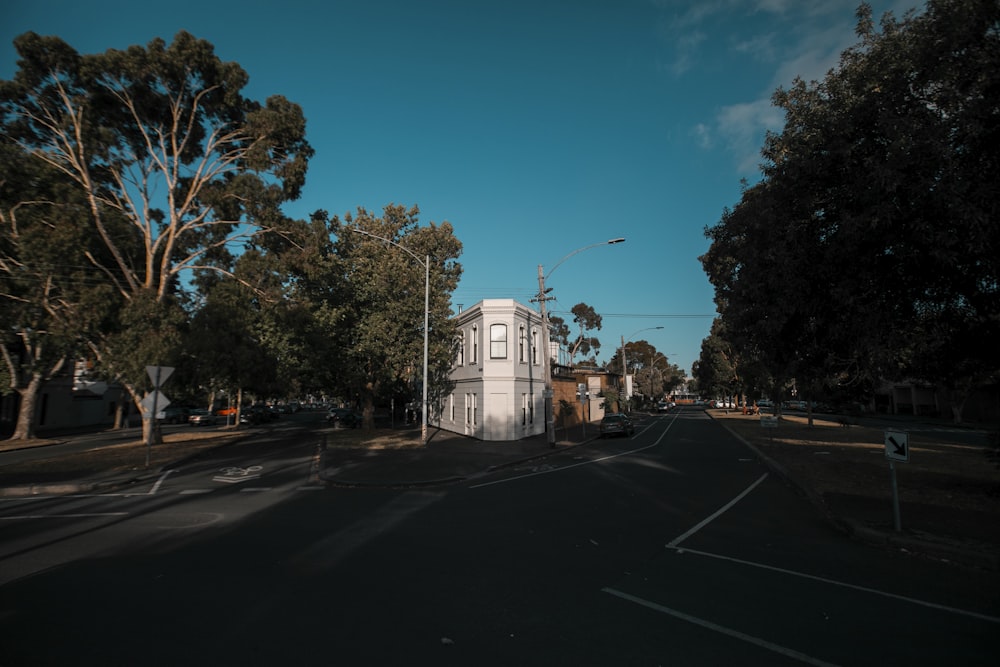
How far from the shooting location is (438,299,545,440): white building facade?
87.1 ft

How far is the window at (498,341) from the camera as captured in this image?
26.8 m

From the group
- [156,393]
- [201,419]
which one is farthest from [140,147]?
[201,419]

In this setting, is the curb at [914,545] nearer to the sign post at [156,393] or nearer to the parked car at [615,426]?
A: the sign post at [156,393]

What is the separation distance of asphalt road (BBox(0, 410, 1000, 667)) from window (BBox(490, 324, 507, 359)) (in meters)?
16.2

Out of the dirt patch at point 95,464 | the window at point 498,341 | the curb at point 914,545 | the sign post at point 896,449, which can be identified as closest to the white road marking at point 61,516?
the dirt patch at point 95,464

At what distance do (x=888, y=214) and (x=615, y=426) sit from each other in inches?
962

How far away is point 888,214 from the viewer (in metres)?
7.43

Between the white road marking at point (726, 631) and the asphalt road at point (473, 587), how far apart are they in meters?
0.02

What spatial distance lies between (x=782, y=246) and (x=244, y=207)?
2255 centimetres

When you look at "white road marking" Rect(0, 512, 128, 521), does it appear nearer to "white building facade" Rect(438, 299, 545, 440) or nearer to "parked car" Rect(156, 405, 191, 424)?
"white building facade" Rect(438, 299, 545, 440)

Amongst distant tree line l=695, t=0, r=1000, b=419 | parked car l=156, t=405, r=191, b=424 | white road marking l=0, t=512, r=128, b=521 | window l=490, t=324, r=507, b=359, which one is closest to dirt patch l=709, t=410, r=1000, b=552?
distant tree line l=695, t=0, r=1000, b=419

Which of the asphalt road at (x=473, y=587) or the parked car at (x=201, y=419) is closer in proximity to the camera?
the asphalt road at (x=473, y=587)

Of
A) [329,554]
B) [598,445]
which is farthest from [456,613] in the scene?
[598,445]

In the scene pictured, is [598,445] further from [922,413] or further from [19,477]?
[922,413]
